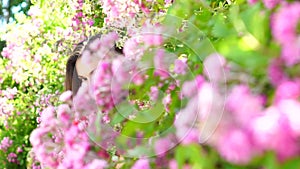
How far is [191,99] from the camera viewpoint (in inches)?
39.7

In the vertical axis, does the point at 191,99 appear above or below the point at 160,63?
below

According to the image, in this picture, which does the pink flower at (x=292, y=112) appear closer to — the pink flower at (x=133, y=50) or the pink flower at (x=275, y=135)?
the pink flower at (x=275, y=135)

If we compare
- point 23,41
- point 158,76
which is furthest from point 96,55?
point 23,41

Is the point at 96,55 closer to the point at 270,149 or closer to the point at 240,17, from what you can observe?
the point at 240,17

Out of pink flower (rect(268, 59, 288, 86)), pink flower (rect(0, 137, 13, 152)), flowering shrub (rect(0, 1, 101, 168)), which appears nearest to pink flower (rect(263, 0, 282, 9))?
pink flower (rect(268, 59, 288, 86))

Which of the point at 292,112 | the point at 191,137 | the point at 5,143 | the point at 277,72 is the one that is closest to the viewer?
the point at 292,112

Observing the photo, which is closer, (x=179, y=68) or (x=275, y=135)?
(x=275, y=135)

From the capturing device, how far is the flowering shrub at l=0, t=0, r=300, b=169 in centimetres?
75

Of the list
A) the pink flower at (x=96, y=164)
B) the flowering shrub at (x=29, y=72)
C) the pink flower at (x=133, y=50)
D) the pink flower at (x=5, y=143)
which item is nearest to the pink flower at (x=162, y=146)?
the pink flower at (x=96, y=164)

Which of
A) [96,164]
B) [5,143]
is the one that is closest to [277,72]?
[96,164]

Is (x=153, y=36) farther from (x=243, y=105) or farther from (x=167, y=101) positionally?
(x=243, y=105)

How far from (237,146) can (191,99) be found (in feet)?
0.92

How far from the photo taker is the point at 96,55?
146cm

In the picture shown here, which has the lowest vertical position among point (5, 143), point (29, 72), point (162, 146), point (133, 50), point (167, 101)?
point (5, 143)
